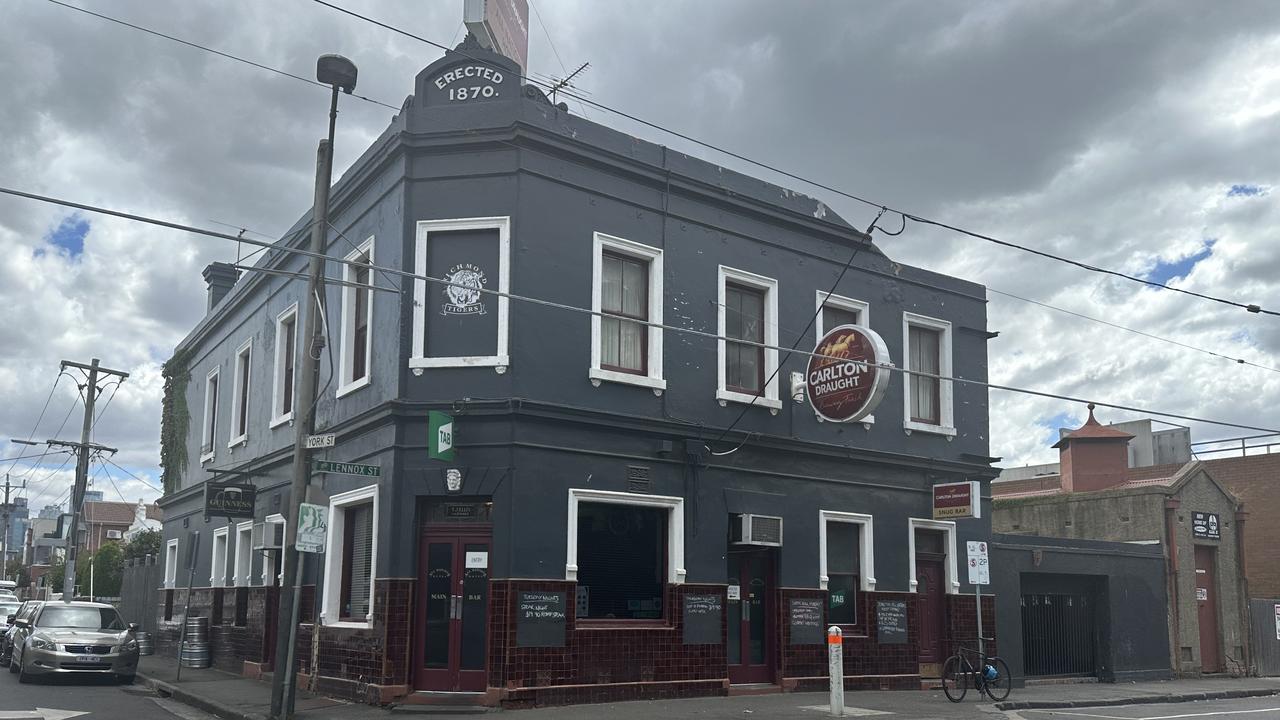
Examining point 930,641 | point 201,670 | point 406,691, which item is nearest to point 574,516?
point 406,691

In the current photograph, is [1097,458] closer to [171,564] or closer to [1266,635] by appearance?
[1266,635]

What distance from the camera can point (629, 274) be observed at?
1745 cm

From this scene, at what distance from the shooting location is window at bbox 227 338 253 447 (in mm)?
24422

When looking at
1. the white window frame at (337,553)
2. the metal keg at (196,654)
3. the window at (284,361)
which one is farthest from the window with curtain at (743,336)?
the metal keg at (196,654)

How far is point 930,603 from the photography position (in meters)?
20.5

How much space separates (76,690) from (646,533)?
1049 cm

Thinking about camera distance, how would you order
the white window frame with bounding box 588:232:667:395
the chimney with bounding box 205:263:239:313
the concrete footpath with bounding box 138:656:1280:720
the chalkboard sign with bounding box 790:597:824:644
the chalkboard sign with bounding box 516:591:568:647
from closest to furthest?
the concrete footpath with bounding box 138:656:1280:720 < the chalkboard sign with bounding box 516:591:568:647 < the white window frame with bounding box 588:232:667:395 < the chalkboard sign with bounding box 790:597:824:644 < the chimney with bounding box 205:263:239:313

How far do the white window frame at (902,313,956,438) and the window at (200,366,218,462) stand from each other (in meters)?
16.1

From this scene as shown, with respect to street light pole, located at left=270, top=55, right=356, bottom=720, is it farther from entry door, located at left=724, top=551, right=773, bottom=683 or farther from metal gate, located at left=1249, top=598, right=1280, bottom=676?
metal gate, located at left=1249, top=598, right=1280, bottom=676

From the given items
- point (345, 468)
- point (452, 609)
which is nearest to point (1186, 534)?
point (452, 609)

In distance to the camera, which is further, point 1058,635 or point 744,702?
point 1058,635

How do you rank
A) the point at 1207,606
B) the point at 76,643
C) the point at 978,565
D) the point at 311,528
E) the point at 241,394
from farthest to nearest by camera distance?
the point at 1207,606 → the point at 241,394 → the point at 76,643 → the point at 978,565 → the point at 311,528

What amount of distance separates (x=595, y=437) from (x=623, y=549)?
1.69 meters

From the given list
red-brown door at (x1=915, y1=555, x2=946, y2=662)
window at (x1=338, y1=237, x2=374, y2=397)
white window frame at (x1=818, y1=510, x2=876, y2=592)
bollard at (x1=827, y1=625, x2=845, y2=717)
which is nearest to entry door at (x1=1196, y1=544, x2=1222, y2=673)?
red-brown door at (x1=915, y1=555, x2=946, y2=662)
